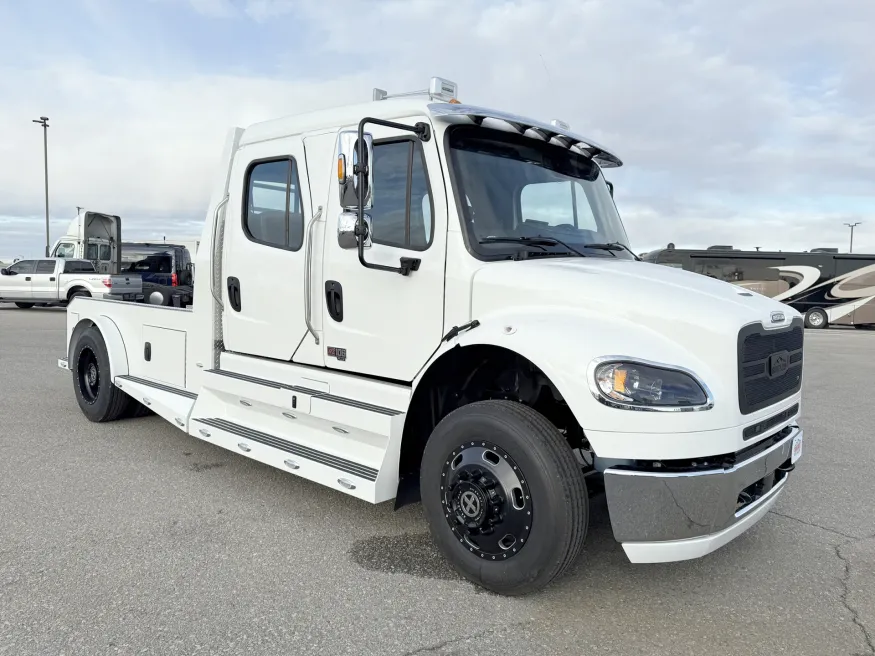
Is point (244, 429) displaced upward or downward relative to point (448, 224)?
downward

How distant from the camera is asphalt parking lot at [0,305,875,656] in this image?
2.96m

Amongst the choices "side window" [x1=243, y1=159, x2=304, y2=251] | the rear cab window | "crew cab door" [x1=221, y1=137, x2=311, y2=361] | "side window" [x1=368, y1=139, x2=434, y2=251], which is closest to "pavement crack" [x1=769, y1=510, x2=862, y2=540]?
"side window" [x1=368, y1=139, x2=434, y2=251]

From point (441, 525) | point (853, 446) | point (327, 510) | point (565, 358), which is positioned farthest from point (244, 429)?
point (853, 446)

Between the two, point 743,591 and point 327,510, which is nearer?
point 743,591

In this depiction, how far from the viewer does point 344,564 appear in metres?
3.66

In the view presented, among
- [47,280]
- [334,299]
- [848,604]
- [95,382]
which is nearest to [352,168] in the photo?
[334,299]

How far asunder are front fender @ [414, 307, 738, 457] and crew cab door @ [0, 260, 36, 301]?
24550mm

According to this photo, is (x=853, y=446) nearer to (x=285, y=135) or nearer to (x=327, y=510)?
(x=327, y=510)

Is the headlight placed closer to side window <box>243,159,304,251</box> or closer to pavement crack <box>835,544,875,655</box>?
pavement crack <box>835,544,875,655</box>

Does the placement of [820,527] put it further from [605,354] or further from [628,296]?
[605,354]

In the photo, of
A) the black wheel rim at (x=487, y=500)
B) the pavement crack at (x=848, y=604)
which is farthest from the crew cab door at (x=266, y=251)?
the pavement crack at (x=848, y=604)

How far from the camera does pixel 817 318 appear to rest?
26.0 m

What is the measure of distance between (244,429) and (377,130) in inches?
85.5

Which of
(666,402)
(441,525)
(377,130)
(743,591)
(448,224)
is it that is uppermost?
(377,130)
